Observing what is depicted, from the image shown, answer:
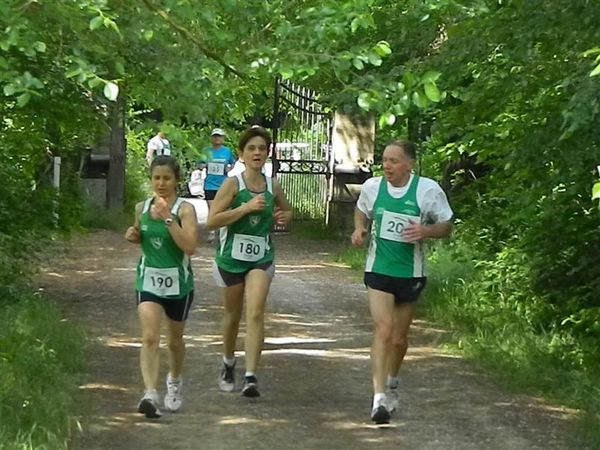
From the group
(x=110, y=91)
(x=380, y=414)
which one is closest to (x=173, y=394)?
(x=380, y=414)

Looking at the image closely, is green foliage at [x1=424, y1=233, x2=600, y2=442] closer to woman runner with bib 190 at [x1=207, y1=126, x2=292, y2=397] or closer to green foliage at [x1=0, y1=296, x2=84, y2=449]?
woman runner with bib 190 at [x1=207, y1=126, x2=292, y2=397]

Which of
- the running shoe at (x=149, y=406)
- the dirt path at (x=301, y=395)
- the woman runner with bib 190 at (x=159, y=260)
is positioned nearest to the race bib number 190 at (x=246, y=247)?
the woman runner with bib 190 at (x=159, y=260)

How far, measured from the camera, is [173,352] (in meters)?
8.88

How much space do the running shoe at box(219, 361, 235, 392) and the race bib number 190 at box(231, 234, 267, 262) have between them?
0.89 metres

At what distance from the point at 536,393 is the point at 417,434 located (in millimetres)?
1776

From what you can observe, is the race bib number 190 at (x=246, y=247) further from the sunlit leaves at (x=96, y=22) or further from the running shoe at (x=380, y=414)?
the sunlit leaves at (x=96, y=22)

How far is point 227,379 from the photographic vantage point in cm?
972

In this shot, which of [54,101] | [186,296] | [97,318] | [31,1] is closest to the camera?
[31,1]

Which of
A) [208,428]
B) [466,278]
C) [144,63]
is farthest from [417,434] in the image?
[466,278]

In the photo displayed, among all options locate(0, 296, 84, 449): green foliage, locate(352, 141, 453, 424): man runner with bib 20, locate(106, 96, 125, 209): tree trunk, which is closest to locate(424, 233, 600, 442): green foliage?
locate(352, 141, 453, 424): man runner with bib 20

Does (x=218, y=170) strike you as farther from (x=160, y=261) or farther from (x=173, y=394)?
(x=160, y=261)

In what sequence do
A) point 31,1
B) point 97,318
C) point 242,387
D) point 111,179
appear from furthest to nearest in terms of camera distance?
point 111,179, point 97,318, point 242,387, point 31,1

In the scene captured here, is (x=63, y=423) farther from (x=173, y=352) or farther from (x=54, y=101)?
(x=54, y=101)

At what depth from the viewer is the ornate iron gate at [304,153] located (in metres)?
22.0
